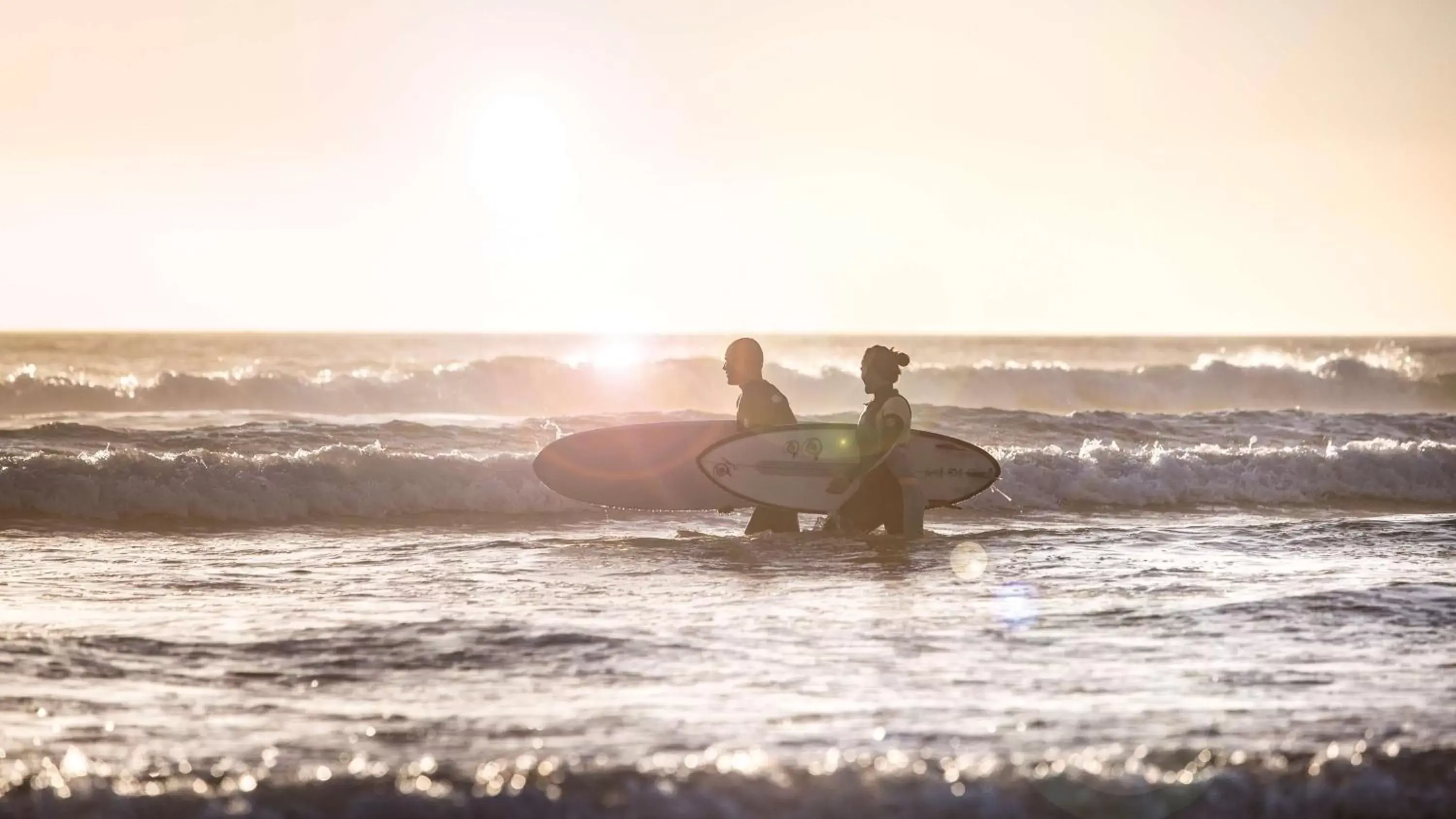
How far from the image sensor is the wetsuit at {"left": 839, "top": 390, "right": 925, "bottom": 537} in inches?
437

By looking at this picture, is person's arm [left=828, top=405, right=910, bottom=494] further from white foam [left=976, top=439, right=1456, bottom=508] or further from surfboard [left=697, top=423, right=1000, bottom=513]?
white foam [left=976, top=439, right=1456, bottom=508]

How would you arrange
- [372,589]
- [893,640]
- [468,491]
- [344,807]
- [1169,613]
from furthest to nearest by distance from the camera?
[468,491] < [372,589] < [1169,613] < [893,640] < [344,807]

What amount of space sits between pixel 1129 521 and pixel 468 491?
23.2 feet

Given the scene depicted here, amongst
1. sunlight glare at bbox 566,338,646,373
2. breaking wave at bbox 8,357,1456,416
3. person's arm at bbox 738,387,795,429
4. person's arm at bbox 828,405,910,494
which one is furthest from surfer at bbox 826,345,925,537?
sunlight glare at bbox 566,338,646,373

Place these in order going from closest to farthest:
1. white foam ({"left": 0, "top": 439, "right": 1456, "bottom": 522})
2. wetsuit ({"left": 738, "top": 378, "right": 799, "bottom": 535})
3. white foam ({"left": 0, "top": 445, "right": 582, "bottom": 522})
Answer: wetsuit ({"left": 738, "top": 378, "right": 799, "bottom": 535})
white foam ({"left": 0, "top": 445, "right": 582, "bottom": 522})
white foam ({"left": 0, "top": 439, "right": 1456, "bottom": 522})

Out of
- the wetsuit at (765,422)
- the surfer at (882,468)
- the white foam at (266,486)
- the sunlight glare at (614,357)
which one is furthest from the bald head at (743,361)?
the sunlight glare at (614,357)

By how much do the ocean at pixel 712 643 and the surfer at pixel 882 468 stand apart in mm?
329

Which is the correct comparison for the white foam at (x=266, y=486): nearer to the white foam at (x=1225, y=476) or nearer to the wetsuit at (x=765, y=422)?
the wetsuit at (x=765, y=422)

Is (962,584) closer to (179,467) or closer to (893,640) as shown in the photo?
(893,640)

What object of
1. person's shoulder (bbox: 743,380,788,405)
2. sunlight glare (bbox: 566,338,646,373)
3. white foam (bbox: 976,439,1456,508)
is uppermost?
sunlight glare (bbox: 566,338,646,373)

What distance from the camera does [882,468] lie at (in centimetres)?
1140

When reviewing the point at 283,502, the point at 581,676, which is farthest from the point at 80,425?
the point at 581,676

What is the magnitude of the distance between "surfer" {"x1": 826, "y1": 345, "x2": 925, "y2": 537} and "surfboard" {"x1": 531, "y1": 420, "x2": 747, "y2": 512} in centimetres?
191

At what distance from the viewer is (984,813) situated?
4477 millimetres
